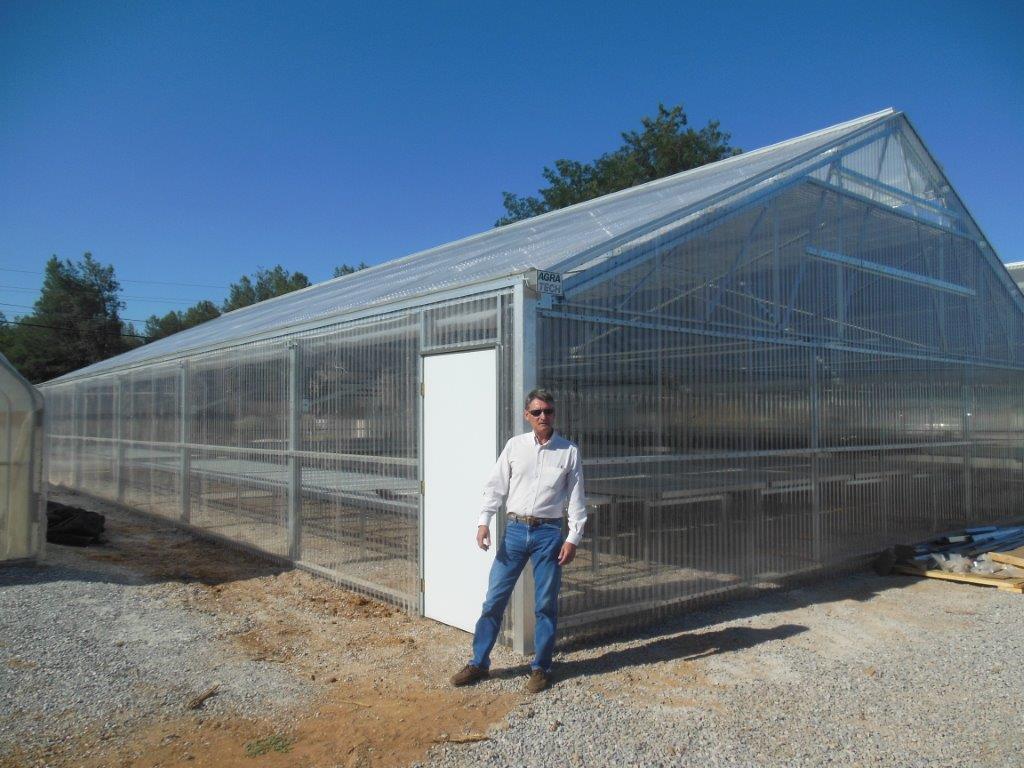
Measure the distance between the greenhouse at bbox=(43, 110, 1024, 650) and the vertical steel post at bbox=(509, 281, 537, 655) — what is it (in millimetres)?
20

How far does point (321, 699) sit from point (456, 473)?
6.53 feet

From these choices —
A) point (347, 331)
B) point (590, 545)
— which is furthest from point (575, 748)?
A: point (347, 331)

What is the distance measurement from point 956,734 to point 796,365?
4.11 m

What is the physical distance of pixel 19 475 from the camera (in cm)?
854

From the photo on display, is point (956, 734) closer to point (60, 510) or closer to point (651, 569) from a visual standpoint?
point (651, 569)

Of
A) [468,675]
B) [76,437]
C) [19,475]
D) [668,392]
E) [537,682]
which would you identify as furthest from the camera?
[76,437]

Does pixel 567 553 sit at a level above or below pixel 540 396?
below

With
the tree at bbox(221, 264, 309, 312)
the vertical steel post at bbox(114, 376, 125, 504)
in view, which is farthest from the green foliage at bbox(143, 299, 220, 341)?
the vertical steel post at bbox(114, 376, 125, 504)

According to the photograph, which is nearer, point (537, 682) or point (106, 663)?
point (537, 682)

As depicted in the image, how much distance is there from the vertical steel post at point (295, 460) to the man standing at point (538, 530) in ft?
14.0

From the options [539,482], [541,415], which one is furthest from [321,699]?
[541,415]

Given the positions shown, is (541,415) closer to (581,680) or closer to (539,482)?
(539,482)

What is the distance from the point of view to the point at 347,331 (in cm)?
784

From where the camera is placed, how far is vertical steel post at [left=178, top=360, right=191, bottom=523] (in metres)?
11.5
